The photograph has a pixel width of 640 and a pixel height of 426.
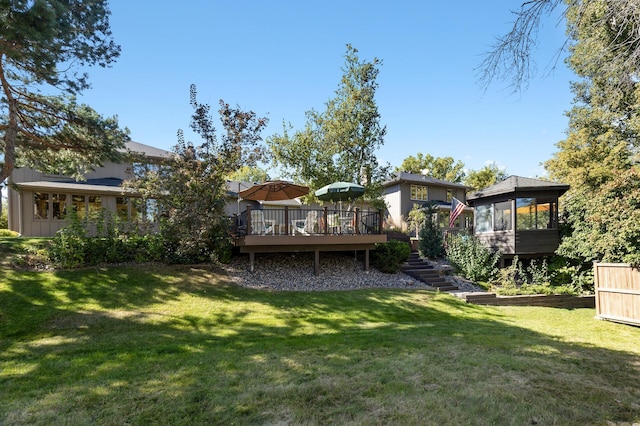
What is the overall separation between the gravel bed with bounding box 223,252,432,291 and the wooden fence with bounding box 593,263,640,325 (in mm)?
4785

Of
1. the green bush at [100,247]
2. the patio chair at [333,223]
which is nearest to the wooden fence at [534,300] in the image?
the patio chair at [333,223]

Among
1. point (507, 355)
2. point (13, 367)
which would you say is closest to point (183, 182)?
point (13, 367)

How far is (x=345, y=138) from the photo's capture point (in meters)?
16.2

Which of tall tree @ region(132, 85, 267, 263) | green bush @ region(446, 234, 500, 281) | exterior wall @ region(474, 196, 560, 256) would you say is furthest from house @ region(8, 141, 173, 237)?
exterior wall @ region(474, 196, 560, 256)

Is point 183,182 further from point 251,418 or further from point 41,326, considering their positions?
point 251,418

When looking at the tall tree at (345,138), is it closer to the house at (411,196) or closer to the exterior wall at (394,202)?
the house at (411,196)

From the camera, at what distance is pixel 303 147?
1647cm

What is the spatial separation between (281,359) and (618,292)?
9588 millimetres

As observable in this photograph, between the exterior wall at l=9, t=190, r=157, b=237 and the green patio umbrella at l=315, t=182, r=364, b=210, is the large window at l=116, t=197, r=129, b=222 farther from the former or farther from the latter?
the green patio umbrella at l=315, t=182, r=364, b=210

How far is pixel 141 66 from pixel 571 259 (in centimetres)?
1766

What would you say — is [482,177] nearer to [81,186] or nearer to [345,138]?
[345,138]

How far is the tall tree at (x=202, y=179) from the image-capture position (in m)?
9.97

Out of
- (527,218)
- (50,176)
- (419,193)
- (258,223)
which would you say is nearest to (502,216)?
(527,218)

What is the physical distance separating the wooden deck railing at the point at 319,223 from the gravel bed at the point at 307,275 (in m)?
1.12
